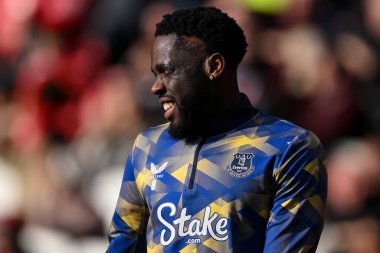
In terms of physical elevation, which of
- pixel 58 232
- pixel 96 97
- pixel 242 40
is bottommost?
pixel 58 232

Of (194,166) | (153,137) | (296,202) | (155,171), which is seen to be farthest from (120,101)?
(296,202)

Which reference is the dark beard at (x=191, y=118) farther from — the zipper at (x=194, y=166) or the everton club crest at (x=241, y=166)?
the everton club crest at (x=241, y=166)

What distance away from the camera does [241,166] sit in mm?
4070

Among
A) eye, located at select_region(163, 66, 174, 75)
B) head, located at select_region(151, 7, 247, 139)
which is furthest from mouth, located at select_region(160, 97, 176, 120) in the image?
eye, located at select_region(163, 66, 174, 75)

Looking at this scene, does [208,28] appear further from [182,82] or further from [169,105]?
[169,105]

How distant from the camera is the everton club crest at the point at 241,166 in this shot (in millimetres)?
4047

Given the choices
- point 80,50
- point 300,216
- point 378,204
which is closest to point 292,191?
point 300,216

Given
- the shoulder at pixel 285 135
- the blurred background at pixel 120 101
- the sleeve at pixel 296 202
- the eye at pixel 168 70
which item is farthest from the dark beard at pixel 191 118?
the blurred background at pixel 120 101

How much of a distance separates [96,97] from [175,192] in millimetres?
4441

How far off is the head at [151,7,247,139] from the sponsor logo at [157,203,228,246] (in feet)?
1.10

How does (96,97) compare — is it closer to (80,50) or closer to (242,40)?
(80,50)

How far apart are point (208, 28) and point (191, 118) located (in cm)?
37

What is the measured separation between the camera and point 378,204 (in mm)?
7105

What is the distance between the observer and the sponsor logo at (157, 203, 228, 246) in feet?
13.3
